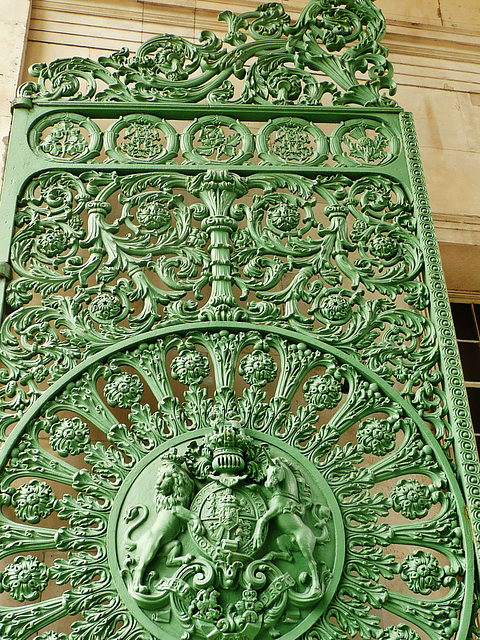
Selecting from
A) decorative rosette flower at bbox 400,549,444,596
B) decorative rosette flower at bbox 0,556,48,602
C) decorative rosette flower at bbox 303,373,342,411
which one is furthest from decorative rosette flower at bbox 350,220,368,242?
decorative rosette flower at bbox 0,556,48,602

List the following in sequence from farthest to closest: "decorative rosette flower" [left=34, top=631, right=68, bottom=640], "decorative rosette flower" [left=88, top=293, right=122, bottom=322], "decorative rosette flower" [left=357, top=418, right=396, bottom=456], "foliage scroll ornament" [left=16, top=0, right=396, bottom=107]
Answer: "foliage scroll ornament" [left=16, top=0, right=396, bottom=107]
"decorative rosette flower" [left=88, top=293, right=122, bottom=322]
"decorative rosette flower" [left=357, top=418, right=396, bottom=456]
"decorative rosette flower" [left=34, top=631, right=68, bottom=640]

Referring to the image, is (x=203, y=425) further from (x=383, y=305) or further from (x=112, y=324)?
(x=383, y=305)

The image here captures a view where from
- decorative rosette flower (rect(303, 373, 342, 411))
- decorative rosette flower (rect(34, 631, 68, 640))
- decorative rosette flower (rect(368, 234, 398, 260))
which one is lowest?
decorative rosette flower (rect(34, 631, 68, 640))

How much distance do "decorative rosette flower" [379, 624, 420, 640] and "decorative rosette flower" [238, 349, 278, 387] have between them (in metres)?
1.30

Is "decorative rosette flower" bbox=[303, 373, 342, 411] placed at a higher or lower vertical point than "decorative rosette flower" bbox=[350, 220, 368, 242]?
lower

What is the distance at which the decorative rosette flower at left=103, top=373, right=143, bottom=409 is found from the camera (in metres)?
4.52

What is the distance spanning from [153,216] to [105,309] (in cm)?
66

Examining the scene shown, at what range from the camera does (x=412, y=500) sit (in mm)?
4328

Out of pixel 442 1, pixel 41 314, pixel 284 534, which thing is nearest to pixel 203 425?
pixel 284 534

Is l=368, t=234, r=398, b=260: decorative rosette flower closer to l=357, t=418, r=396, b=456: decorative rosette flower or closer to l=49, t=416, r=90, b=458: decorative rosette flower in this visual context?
l=357, t=418, r=396, b=456: decorative rosette flower

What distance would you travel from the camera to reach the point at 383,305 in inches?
194

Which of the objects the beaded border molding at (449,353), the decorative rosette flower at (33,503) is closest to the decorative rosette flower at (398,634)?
the beaded border molding at (449,353)

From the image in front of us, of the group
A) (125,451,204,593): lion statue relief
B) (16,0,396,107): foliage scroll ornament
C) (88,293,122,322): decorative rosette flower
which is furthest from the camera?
(16,0,396,107): foliage scroll ornament

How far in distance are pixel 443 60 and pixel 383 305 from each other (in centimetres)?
319
